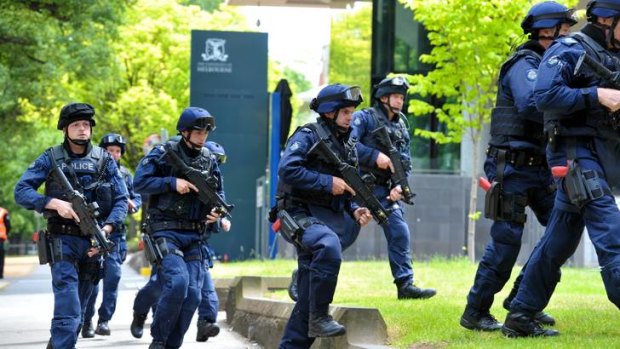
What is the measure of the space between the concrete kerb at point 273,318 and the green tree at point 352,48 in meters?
17.3

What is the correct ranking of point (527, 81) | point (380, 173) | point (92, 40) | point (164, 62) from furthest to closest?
point (164, 62) < point (92, 40) < point (380, 173) < point (527, 81)

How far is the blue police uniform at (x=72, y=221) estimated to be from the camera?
10.4m

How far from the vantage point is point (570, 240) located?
8711mm

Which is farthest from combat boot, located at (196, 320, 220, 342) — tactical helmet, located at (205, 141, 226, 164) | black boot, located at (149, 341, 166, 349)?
black boot, located at (149, 341, 166, 349)

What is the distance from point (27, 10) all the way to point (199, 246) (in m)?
16.6

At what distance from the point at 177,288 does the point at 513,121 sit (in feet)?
9.34

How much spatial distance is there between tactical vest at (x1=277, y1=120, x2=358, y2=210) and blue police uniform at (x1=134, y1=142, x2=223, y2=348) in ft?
4.61

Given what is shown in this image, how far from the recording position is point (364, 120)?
12.4 meters

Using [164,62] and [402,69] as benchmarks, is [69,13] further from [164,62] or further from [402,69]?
[164,62]

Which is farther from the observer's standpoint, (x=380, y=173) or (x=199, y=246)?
(x=380, y=173)

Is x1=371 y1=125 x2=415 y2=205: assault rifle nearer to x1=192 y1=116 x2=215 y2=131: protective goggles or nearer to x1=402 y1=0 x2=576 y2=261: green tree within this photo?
x1=192 y1=116 x2=215 y2=131: protective goggles

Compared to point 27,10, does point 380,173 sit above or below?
below

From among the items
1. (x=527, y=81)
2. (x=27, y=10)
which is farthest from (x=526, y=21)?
(x=27, y=10)

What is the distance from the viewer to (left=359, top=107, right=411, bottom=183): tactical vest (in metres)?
12.3
